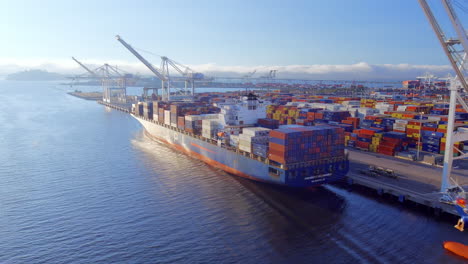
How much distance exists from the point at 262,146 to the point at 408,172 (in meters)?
12.8

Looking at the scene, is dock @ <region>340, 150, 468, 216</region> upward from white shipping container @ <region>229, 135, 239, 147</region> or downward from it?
downward

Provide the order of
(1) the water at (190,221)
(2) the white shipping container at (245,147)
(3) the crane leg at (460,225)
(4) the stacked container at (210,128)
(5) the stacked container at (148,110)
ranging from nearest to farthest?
(1) the water at (190,221)
(3) the crane leg at (460,225)
(2) the white shipping container at (245,147)
(4) the stacked container at (210,128)
(5) the stacked container at (148,110)

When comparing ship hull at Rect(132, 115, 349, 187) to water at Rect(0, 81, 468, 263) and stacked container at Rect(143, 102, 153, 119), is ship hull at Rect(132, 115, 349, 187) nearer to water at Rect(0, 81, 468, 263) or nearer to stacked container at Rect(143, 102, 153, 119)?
water at Rect(0, 81, 468, 263)

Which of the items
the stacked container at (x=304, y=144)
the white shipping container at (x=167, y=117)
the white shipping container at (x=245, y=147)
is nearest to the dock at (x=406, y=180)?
the stacked container at (x=304, y=144)

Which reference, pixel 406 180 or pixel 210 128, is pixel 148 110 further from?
pixel 406 180

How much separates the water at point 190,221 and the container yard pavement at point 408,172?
3211mm

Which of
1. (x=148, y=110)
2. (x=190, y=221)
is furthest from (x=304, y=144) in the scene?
(x=148, y=110)

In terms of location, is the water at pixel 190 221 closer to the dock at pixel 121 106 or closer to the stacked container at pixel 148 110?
the stacked container at pixel 148 110

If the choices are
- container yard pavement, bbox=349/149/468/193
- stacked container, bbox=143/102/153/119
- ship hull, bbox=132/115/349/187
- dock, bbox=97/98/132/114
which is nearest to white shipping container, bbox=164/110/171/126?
ship hull, bbox=132/115/349/187

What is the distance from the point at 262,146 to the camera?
26453 mm

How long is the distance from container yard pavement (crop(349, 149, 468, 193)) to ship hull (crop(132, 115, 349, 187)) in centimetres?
394

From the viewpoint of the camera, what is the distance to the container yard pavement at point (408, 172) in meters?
24.4

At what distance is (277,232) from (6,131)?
5138 cm

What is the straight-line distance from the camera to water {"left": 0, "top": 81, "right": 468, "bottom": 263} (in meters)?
16.7
